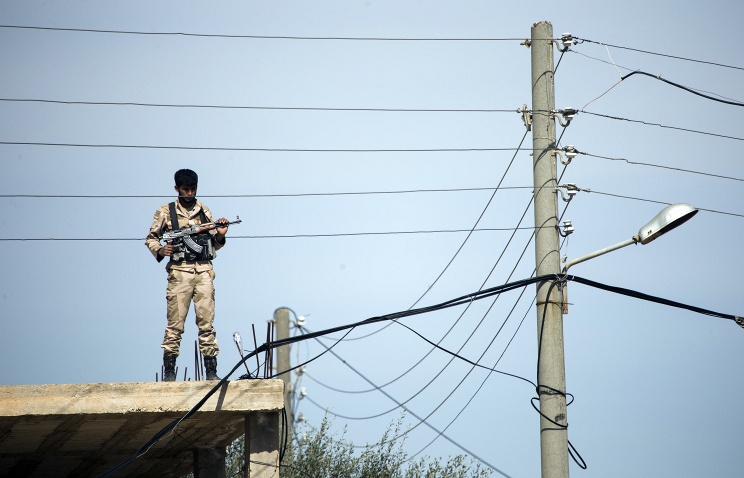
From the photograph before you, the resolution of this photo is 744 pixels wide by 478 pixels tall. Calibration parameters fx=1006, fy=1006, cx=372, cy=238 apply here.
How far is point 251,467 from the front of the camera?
448 inches

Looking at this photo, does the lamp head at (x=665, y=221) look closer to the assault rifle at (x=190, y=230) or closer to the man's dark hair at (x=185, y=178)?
the assault rifle at (x=190, y=230)

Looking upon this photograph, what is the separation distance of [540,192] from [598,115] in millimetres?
2324

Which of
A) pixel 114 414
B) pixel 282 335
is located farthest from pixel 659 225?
pixel 282 335

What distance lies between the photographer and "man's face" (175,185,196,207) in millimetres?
12117

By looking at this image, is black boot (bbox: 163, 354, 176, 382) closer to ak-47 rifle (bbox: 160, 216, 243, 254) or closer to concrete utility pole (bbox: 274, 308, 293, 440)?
ak-47 rifle (bbox: 160, 216, 243, 254)

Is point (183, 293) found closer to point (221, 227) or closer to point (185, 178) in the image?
point (221, 227)

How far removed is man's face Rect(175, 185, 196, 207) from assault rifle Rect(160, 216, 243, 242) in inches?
14.0

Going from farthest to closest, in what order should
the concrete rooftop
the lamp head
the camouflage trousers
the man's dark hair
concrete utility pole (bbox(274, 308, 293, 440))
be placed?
concrete utility pole (bbox(274, 308, 293, 440)) → the man's dark hair → the camouflage trousers → the lamp head → the concrete rooftop

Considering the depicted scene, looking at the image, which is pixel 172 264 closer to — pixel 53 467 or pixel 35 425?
pixel 35 425

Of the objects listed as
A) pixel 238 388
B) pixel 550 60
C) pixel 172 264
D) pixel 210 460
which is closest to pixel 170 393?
pixel 238 388

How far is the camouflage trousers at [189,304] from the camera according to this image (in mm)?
11656

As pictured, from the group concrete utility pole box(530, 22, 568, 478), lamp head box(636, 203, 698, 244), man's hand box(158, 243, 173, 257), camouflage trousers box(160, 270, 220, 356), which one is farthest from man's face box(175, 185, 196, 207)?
lamp head box(636, 203, 698, 244)

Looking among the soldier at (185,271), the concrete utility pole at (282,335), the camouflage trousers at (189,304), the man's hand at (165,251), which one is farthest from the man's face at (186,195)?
the concrete utility pole at (282,335)

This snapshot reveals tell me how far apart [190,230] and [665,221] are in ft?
18.1
